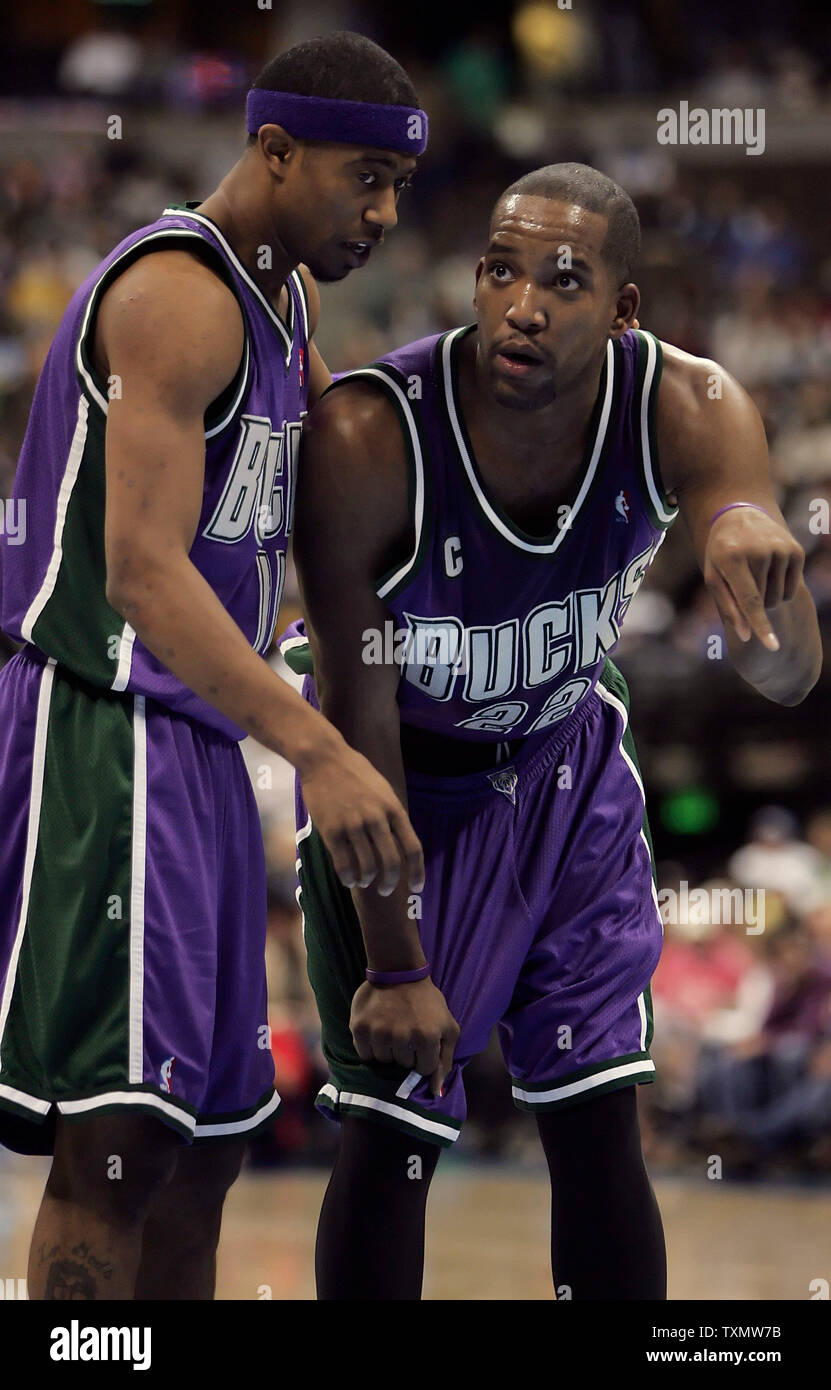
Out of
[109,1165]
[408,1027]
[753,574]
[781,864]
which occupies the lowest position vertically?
[109,1165]

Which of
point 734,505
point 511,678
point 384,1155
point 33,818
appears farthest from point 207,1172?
point 734,505

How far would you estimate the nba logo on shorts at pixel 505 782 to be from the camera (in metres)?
2.96

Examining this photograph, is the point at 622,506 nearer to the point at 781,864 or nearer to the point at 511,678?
the point at 511,678

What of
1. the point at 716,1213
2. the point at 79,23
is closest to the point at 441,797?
the point at 716,1213

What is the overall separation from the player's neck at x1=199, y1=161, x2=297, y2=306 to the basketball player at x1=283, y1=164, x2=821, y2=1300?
232mm

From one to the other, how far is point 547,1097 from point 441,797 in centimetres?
52

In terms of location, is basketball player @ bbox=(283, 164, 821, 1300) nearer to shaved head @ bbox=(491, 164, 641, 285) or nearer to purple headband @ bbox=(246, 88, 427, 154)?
shaved head @ bbox=(491, 164, 641, 285)

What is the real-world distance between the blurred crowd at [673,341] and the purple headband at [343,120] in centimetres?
489

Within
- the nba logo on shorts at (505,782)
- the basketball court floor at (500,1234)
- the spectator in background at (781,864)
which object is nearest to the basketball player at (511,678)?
the nba logo on shorts at (505,782)

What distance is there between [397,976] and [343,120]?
1.29m

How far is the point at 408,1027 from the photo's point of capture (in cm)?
271
